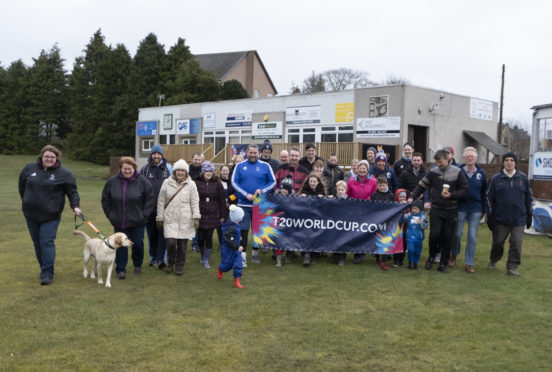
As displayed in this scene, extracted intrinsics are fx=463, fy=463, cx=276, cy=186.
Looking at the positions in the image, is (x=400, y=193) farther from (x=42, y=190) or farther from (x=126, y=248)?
(x=42, y=190)

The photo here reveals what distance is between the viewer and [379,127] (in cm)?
2288

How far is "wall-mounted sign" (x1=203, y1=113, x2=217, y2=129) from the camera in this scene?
30.6 meters

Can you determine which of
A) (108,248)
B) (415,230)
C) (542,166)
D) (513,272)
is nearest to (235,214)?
(108,248)

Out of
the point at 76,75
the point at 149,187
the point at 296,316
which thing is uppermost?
the point at 76,75

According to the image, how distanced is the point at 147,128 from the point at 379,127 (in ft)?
63.8

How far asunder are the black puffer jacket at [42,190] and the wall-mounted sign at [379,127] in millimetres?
18243

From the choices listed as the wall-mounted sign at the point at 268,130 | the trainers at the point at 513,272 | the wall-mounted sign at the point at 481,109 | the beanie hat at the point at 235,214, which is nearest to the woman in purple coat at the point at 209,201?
the beanie hat at the point at 235,214

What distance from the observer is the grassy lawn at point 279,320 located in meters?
4.08

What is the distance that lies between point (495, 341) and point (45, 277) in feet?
18.6

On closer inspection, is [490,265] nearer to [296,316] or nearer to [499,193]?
[499,193]

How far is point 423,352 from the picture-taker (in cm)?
430

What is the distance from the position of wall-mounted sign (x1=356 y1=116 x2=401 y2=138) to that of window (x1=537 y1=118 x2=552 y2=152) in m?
9.55

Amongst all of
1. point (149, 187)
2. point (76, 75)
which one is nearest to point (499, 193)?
point (149, 187)

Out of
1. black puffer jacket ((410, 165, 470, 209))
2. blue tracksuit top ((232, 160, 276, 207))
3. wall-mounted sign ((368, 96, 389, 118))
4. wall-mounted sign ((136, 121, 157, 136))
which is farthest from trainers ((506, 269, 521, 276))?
wall-mounted sign ((136, 121, 157, 136))
